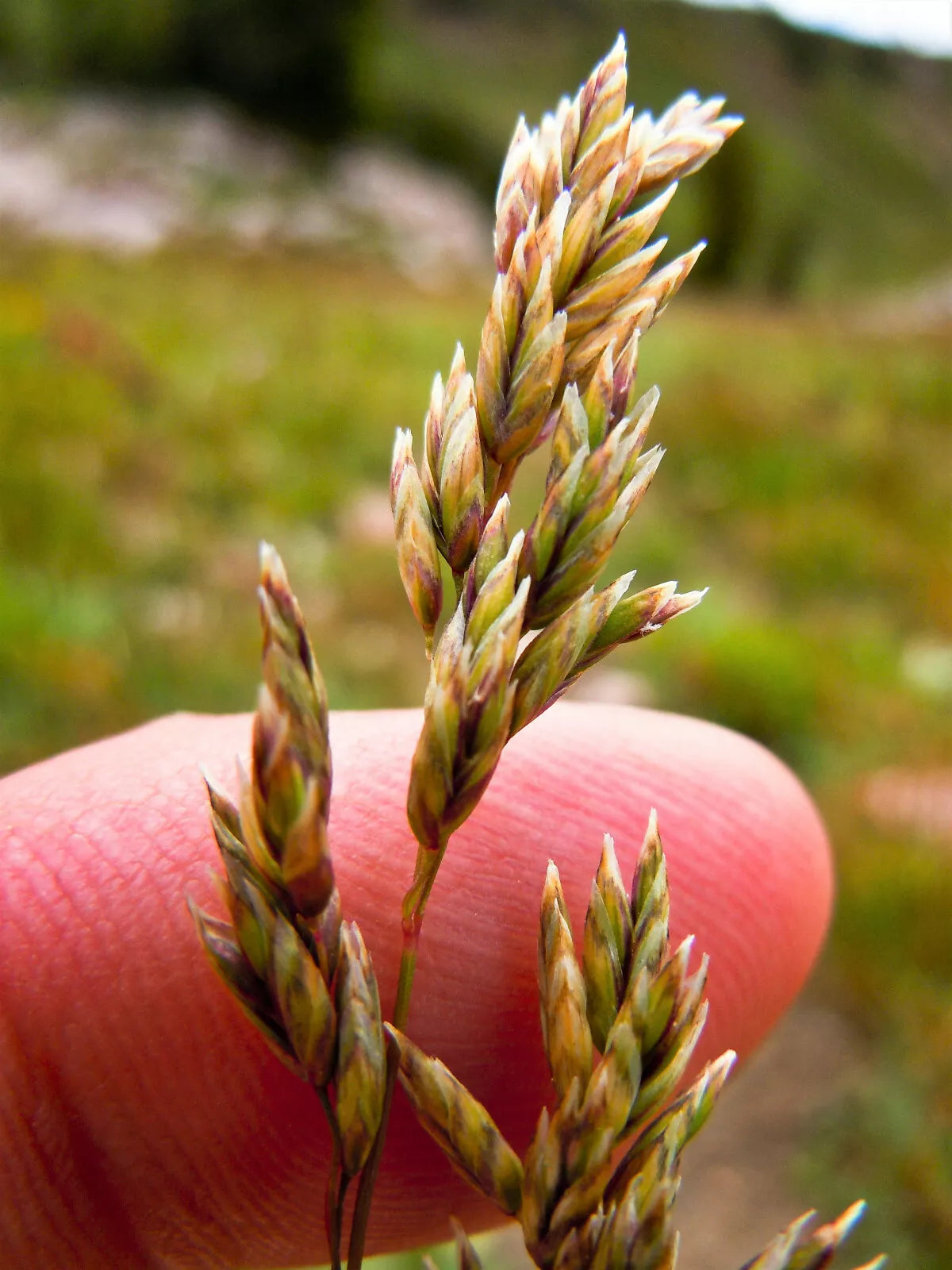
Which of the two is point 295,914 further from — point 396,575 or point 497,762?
point 396,575

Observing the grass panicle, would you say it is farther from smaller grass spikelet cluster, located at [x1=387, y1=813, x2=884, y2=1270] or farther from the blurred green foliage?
the blurred green foliage

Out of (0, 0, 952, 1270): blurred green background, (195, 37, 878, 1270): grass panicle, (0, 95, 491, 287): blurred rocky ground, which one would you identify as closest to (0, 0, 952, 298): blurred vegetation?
(0, 95, 491, 287): blurred rocky ground

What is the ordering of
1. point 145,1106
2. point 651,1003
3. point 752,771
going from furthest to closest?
1. point 752,771
2. point 145,1106
3. point 651,1003

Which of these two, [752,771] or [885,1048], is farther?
[885,1048]

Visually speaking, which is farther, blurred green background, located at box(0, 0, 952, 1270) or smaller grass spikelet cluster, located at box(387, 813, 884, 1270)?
blurred green background, located at box(0, 0, 952, 1270)

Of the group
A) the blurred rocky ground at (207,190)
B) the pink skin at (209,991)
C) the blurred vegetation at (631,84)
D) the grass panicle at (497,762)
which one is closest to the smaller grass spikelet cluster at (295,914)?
Result: the grass panicle at (497,762)

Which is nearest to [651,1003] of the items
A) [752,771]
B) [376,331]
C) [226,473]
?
[752,771]

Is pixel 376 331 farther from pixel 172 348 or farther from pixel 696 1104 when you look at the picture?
pixel 696 1104

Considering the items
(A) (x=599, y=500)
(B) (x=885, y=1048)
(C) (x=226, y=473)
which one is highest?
(A) (x=599, y=500)
